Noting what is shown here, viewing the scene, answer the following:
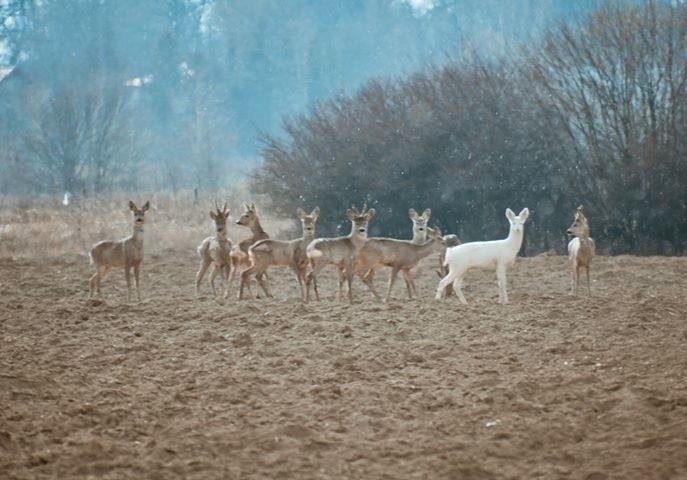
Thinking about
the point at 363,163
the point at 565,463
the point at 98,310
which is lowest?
the point at 565,463

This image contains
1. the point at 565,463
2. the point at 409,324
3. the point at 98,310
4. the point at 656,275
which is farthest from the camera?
the point at 656,275

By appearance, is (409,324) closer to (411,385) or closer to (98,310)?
(411,385)

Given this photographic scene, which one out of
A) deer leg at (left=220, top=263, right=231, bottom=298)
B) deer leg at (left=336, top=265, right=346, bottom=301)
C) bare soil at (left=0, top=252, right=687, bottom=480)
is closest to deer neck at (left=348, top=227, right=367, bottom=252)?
deer leg at (left=336, top=265, right=346, bottom=301)

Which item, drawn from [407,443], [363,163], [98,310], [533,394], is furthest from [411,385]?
[363,163]

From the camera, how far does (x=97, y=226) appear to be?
1481 inches

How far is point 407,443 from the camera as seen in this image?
8992 mm

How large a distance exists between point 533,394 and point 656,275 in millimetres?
12051

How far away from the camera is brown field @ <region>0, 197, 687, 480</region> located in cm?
854

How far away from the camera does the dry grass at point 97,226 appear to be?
108 feet

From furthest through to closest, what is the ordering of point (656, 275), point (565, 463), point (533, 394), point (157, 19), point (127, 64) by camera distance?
point (157, 19) → point (127, 64) → point (656, 275) → point (533, 394) → point (565, 463)

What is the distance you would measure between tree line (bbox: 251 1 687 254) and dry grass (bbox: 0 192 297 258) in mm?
3284

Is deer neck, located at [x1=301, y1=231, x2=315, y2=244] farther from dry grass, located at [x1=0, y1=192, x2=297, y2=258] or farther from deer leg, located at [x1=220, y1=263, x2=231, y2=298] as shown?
dry grass, located at [x1=0, y1=192, x2=297, y2=258]

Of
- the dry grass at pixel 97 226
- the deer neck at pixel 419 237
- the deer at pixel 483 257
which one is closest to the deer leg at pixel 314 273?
the deer neck at pixel 419 237

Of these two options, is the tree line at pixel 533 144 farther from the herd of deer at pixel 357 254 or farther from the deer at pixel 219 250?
the deer at pixel 219 250
